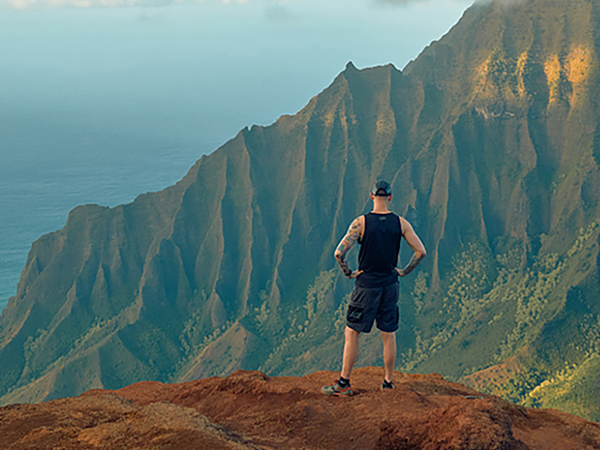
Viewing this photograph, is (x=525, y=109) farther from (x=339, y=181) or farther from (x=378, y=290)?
(x=378, y=290)

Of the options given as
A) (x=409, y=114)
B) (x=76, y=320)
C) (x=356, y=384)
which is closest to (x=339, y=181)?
(x=409, y=114)

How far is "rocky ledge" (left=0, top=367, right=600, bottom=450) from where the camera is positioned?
807 cm

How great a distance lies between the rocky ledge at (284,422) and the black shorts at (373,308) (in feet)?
4.02

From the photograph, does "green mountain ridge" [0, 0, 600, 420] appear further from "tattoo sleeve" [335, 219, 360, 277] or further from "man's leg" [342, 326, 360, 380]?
"tattoo sleeve" [335, 219, 360, 277]

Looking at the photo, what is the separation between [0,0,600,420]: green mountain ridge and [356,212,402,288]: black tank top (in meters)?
64.6

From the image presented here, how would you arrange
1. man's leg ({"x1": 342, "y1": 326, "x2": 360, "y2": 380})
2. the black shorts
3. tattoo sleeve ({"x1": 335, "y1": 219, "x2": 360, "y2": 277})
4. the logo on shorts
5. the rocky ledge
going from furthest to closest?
man's leg ({"x1": 342, "y1": 326, "x2": 360, "y2": 380}) < the logo on shorts < the black shorts < tattoo sleeve ({"x1": 335, "y1": 219, "x2": 360, "y2": 277}) < the rocky ledge

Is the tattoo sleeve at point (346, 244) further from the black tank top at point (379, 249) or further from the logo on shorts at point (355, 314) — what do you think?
the logo on shorts at point (355, 314)

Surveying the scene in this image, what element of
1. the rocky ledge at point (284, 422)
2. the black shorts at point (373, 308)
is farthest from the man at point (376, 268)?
the rocky ledge at point (284, 422)

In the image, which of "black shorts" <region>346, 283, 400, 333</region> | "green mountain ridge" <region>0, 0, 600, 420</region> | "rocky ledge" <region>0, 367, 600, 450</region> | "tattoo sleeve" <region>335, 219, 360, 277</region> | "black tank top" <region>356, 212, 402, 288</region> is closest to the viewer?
"rocky ledge" <region>0, 367, 600, 450</region>

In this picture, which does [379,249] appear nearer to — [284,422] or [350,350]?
A: [350,350]

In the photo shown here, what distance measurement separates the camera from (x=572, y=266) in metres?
75.2

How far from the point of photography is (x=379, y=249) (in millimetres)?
9781

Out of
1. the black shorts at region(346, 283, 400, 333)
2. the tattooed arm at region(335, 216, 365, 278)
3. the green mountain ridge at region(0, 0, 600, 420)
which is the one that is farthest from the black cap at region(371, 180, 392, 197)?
the green mountain ridge at region(0, 0, 600, 420)

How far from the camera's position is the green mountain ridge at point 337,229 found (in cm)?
7994
